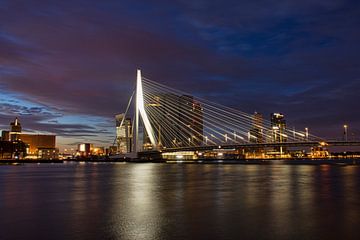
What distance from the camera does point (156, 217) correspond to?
12969 millimetres

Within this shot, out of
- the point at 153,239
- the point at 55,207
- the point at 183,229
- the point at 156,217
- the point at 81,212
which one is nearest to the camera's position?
the point at 153,239

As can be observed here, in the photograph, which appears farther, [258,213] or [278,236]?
[258,213]

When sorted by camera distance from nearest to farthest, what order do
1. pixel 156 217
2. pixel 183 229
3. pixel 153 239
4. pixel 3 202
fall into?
pixel 153 239
pixel 183 229
pixel 156 217
pixel 3 202

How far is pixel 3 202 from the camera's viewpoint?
17844 mm

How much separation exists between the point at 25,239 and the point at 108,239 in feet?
7.44

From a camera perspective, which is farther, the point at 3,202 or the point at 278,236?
the point at 3,202

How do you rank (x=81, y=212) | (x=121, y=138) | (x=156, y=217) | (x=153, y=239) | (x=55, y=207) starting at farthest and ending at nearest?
(x=121, y=138), (x=55, y=207), (x=81, y=212), (x=156, y=217), (x=153, y=239)

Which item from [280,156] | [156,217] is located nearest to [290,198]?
[156,217]

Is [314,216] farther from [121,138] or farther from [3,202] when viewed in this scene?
[121,138]

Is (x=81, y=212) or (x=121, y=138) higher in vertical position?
(x=121, y=138)

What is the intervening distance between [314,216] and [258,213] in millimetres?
1945

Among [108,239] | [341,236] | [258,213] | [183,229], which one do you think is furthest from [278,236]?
[108,239]

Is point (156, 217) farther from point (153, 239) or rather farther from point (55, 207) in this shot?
point (55, 207)

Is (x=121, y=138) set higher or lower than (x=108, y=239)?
higher
